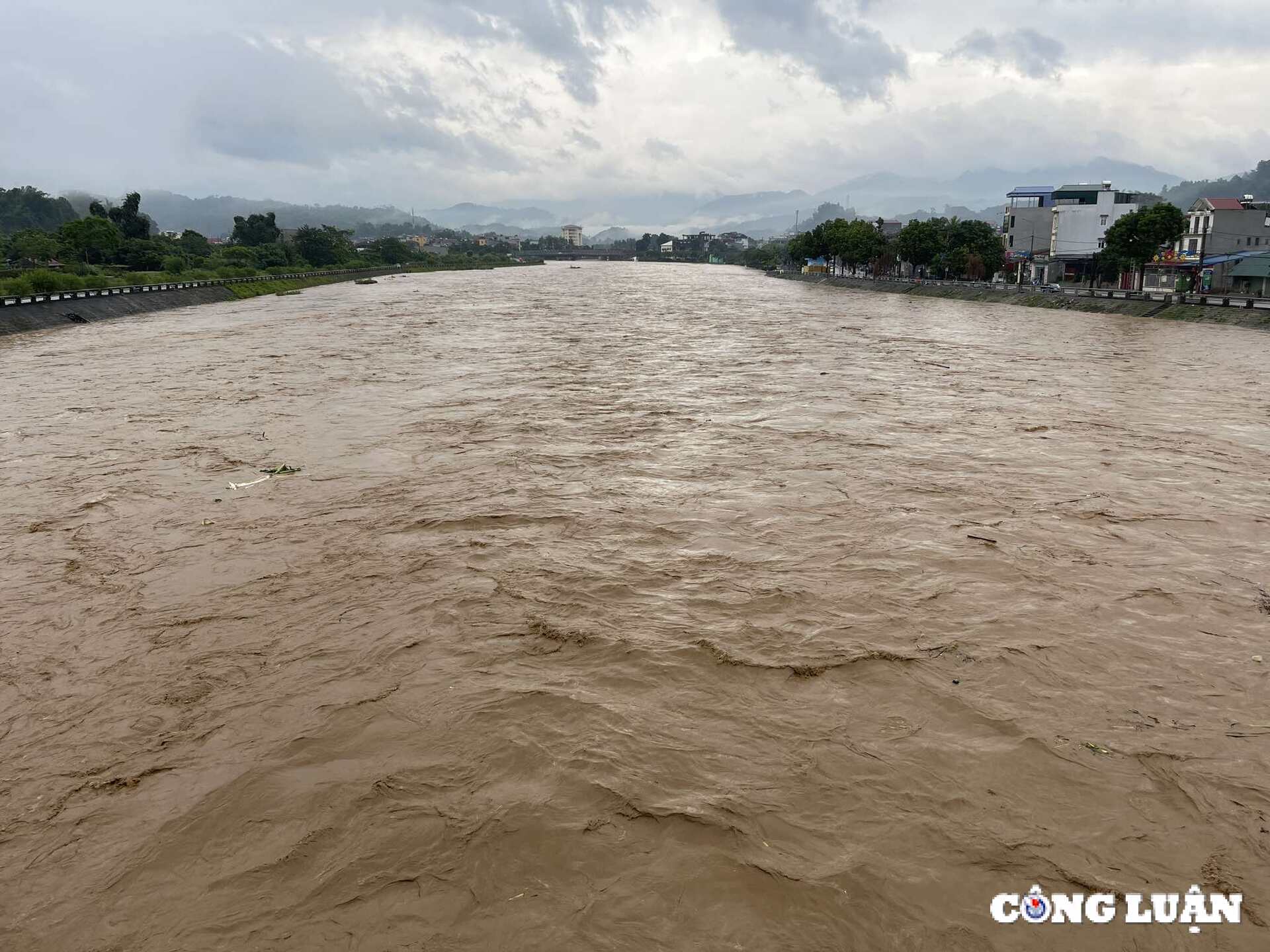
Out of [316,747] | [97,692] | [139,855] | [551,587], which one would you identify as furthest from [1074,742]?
[97,692]

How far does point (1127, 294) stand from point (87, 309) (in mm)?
72207

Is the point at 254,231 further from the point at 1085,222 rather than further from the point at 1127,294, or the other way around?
the point at 1127,294

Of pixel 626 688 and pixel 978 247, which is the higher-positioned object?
pixel 978 247

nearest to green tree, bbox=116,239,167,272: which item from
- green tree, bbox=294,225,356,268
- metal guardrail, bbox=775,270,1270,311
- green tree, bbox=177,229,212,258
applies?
green tree, bbox=177,229,212,258

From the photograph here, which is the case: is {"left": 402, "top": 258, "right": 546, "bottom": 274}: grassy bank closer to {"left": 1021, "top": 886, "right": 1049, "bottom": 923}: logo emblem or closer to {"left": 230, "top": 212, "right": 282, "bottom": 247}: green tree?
{"left": 230, "top": 212, "right": 282, "bottom": 247}: green tree

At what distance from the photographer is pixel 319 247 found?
122 meters

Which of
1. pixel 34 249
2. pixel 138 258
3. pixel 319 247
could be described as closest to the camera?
pixel 34 249

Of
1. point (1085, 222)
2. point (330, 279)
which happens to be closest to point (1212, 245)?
point (1085, 222)

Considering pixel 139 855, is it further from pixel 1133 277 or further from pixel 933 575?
pixel 1133 277

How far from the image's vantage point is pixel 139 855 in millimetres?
5582

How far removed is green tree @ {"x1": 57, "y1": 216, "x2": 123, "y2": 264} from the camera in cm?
7744

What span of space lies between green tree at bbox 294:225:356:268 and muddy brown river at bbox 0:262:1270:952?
114 metres

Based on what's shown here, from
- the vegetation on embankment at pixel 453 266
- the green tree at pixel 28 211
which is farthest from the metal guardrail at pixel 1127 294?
the green tree at pixel 28 211

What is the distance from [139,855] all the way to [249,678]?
2.36m
